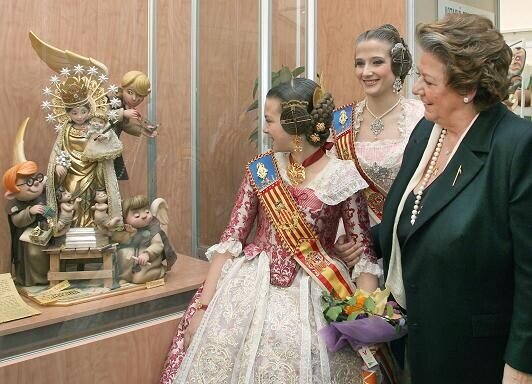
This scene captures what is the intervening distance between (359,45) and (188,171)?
95cm

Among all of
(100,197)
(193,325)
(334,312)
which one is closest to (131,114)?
(100,197)

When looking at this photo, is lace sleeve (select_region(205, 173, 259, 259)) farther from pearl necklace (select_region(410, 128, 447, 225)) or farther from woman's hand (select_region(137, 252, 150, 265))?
pearl necklace (select_region(410, 128, 447, 225))

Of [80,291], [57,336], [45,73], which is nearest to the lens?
[57,336]

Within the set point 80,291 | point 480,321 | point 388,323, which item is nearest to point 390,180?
→ point 388,323

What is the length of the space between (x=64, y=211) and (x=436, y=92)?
1.19 meters

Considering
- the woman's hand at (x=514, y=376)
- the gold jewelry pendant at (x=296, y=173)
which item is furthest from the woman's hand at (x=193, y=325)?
the woman's hand at (x=514, y=376)

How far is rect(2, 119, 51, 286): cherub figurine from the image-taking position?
1731 millimetres

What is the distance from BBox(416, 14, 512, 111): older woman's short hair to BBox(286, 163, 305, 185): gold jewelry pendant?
56 centimetres

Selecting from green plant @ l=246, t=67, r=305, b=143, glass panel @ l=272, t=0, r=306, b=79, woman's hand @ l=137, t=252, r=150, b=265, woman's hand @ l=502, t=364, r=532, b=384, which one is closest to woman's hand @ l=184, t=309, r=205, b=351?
woman's hand @ l=137, t=252, r=150, b=265

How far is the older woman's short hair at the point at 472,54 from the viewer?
3.92ft

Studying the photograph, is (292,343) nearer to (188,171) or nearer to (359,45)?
(359,45)

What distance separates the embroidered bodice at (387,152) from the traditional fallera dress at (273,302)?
0.16 metres

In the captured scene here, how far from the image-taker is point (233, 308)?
5.03 feet

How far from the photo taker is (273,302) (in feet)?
5.04
